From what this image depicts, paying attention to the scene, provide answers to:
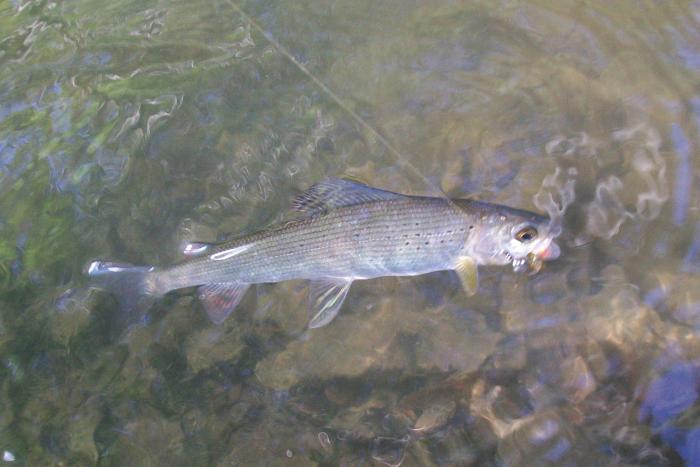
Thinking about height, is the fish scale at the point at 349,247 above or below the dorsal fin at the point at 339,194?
below

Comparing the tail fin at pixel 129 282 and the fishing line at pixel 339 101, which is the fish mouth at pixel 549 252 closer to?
the fishing line at pixel 339 101

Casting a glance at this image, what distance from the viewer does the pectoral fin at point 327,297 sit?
4879 mm

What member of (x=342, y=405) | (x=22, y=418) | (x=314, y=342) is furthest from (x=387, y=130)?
(x=22, y=418)

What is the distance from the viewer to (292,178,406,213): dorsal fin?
15.2ft

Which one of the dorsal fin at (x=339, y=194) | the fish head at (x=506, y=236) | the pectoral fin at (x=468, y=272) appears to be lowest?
the pectoral fin at (x=468, y=272)

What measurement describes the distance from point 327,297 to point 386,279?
71 cm

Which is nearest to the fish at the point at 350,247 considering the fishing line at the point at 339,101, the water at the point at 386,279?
the fishing line at the point at 339,101

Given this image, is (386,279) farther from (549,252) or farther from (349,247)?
(549,252)

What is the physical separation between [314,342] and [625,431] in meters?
2.64

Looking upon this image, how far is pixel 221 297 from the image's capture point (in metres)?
4.98

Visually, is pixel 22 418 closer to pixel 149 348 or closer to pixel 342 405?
pixel 149 348

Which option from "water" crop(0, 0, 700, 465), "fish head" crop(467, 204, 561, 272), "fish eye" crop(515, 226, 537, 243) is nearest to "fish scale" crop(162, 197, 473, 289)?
"fish head" crop(467, 204, 561, 272)

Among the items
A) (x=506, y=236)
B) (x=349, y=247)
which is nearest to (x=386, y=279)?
(x=349, y=247)

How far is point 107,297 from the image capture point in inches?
218
